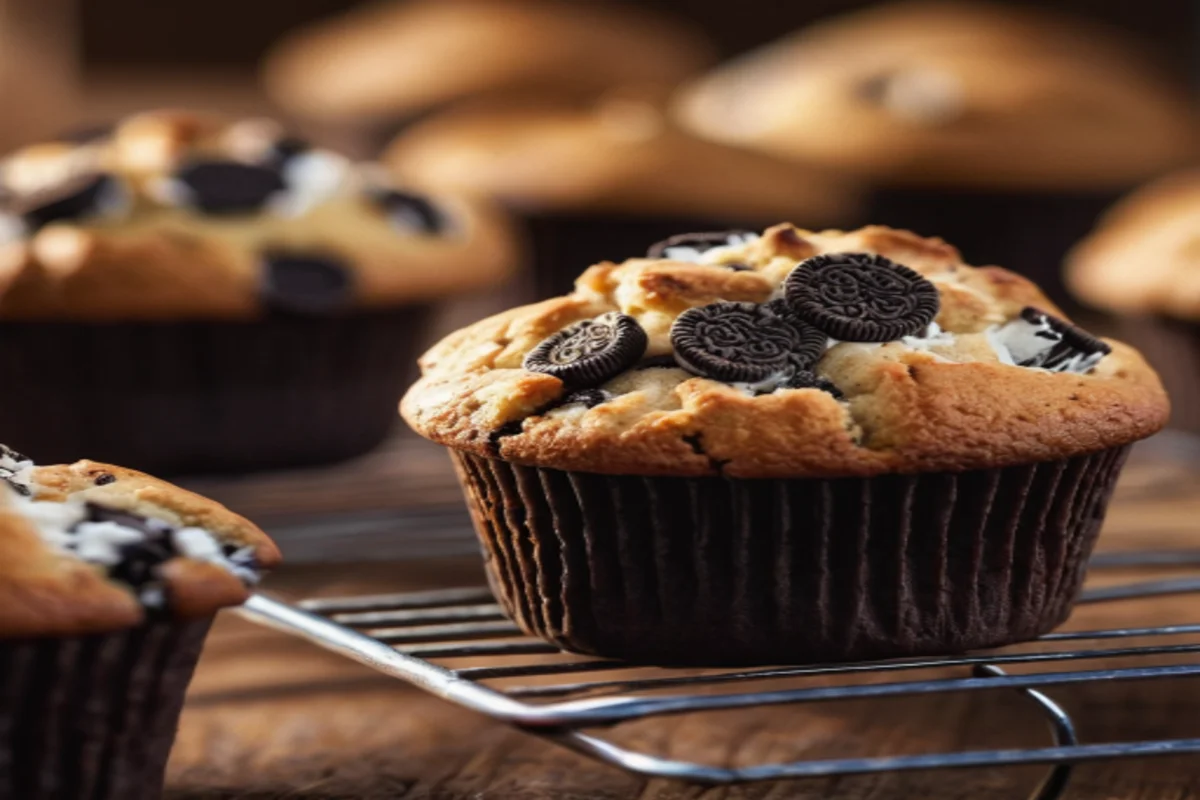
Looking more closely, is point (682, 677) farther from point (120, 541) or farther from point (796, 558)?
point (120, 541)

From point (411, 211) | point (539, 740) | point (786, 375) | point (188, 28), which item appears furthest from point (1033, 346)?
point (188, 28)

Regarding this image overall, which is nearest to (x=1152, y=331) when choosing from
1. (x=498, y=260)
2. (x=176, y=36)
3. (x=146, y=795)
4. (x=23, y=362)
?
(x=498, y=260)

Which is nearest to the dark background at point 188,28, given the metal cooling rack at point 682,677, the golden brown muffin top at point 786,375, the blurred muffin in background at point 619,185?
the blurred muffin in background at point 619,185

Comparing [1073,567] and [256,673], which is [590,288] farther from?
[256,673]

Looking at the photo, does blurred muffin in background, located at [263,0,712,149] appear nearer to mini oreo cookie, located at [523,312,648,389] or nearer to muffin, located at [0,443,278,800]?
mini oreo cookie, located at [523,312,648,389]

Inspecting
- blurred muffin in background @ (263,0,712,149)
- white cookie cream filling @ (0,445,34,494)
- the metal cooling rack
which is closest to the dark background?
blurred muffin in background @ (263,0,712,149)

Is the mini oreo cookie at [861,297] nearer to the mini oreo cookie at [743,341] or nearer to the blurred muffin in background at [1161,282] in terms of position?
the mini oreo cookie at [743,341]
